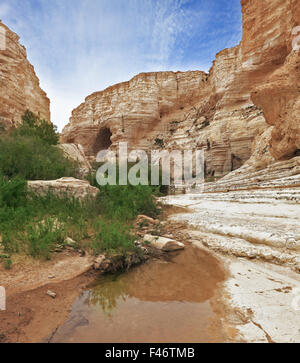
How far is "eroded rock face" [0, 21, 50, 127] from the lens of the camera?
523 inches

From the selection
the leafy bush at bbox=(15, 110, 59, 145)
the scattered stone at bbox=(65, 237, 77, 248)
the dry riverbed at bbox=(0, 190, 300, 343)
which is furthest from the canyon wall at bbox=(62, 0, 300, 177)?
the leafy bush at bbox=(15, 110, 59, 145)

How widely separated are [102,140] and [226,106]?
23528 millimetres

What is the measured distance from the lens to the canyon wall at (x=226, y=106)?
8820 mm

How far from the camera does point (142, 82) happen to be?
104 ft

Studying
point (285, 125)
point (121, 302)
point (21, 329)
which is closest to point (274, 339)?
Answer: point (121, 302)

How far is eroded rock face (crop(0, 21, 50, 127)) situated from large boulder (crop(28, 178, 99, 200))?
10.3 metres

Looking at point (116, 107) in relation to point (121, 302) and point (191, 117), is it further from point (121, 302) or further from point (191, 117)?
point (121, 302)

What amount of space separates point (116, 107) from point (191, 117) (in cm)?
1300

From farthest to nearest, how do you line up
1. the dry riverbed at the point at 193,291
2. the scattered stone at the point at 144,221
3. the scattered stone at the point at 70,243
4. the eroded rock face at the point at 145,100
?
1. the eroded rock face at the point at 145,100
2. the scattered stone at the point at 144,221
3. the scattered stone at the point at 70,243
4. the dry riverbed at the point at 193,291

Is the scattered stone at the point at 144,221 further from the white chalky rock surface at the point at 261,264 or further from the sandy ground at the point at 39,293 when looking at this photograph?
the sandy ground at the point at 39,293

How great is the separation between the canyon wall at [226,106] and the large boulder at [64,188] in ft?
27.1

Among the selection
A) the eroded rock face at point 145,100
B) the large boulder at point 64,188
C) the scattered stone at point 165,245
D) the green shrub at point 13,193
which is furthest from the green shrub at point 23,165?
the eroded rock face at point 145,100

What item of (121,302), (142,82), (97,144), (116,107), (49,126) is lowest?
(121,302)
